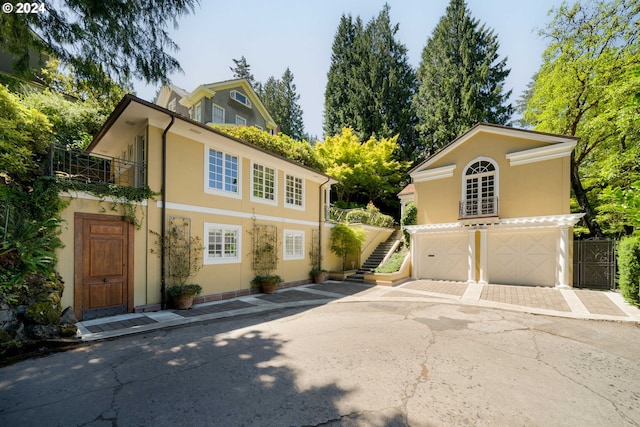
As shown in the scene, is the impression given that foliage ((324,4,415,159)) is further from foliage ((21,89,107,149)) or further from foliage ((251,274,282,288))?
foliage ((21,89,107,149))

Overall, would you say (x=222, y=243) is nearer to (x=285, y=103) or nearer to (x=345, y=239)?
(x=345, y=239)

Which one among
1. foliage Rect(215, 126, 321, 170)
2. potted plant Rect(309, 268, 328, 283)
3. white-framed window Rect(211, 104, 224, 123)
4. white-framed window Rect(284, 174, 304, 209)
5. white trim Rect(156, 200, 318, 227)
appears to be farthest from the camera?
white-framed window Rect(211, 104, 224, 123)

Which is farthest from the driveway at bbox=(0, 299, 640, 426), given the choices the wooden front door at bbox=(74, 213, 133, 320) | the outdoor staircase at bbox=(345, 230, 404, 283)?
the outdoor staircase at bbox=(345, 230, 404, 283)

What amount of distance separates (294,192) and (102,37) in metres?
9.29

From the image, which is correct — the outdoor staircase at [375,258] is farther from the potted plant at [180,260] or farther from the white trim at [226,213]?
the potted plant at [180,260]

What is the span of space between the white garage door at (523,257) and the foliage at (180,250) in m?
13.4

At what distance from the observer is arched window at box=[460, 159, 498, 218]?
13523mm

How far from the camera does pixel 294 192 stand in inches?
539

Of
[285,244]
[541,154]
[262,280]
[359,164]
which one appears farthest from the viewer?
[359,164]

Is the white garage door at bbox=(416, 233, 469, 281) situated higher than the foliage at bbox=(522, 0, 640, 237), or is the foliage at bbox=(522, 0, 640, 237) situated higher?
the foliage at bbox=(522, 0, 640, 237)

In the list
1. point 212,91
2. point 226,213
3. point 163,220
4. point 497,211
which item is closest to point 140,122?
point 163,220

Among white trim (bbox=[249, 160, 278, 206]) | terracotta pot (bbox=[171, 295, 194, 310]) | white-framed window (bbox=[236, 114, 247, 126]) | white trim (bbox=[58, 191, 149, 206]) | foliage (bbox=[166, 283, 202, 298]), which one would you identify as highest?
white-framed window (bbox=[236, 114, 247, 126])

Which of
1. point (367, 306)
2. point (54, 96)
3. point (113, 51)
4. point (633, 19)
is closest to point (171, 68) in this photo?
point (113, 51)

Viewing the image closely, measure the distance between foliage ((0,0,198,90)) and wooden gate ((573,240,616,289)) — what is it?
16.8m
